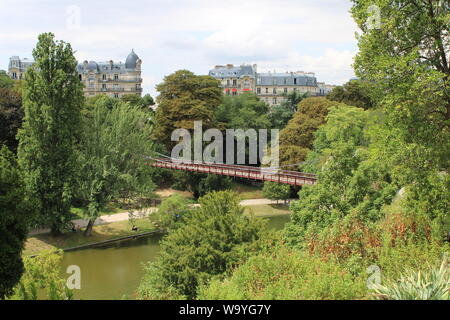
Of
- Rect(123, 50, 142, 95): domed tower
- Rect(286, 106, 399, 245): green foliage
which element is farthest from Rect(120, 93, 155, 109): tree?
Rect(286, 106, 399, 245): green foliage

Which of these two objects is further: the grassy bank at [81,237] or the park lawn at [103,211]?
the park lawn at [103,211]

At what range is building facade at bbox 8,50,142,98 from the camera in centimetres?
Answer: 8369

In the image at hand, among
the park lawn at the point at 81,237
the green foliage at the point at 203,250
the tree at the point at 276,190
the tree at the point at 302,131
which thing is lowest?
the park lawn at the point at 81,237

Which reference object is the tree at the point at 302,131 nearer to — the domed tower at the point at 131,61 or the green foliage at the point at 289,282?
the green foliage at the point at 289,282

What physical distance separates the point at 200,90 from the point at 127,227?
768 inches

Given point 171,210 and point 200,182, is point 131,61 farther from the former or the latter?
point 171,210

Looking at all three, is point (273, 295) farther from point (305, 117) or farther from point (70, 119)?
point (305, 117)

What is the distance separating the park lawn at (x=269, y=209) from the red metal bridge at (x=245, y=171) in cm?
349

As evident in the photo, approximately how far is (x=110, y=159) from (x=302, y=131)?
2027 cm

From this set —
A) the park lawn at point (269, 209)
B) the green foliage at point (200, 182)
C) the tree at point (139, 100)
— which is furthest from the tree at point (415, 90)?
the tree at point (139, 100)

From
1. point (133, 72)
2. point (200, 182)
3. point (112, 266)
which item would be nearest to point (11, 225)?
point (112, 266)

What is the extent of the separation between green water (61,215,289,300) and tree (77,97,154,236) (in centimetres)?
264

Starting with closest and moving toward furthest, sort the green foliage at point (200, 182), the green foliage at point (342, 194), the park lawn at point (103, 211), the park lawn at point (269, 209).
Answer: the green foliage at point (342, 194)
the park lawn at point (103, 211)
the park lawn at point (269, 209)
the green foliage at point (200, 182)

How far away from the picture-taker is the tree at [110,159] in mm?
29422
